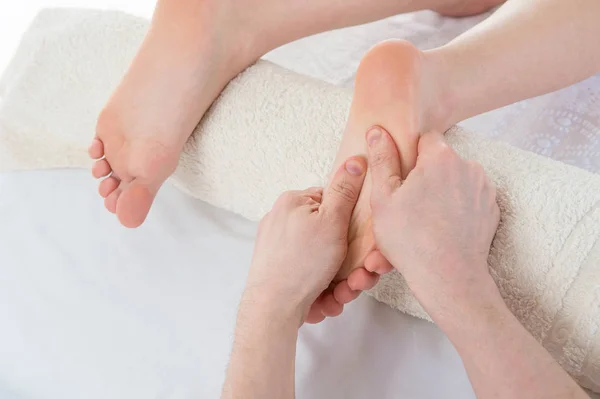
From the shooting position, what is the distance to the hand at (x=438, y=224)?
766mm

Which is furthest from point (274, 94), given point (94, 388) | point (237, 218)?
point (94, 388)

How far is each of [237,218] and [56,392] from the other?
335 millimetres

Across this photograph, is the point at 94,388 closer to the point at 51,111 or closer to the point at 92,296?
the point at 92,296

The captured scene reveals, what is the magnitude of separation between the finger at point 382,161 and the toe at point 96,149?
0.38 meters

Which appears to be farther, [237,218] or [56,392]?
[237,218]

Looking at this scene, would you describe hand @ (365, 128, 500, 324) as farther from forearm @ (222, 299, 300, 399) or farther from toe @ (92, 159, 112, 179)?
toe @ (92, 159, 112, 179)

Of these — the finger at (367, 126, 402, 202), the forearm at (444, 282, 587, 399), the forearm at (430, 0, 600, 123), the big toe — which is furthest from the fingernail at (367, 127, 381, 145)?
the big toe

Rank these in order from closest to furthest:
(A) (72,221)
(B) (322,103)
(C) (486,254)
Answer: (C) (486,254)
(B) (322,103)
(A) (72,221)

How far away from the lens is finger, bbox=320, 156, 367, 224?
83cm

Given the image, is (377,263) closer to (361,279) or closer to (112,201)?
(361,279)

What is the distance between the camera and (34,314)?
954 millimetres

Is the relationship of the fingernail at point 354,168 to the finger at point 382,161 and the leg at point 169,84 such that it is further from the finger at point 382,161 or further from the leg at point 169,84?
A: the leg at point 169,84

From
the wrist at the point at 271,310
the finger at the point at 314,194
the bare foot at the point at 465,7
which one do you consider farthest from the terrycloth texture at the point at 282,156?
the bare foot at the point at 465,7

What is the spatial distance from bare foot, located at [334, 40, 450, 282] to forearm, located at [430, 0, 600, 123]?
0.11 ft
